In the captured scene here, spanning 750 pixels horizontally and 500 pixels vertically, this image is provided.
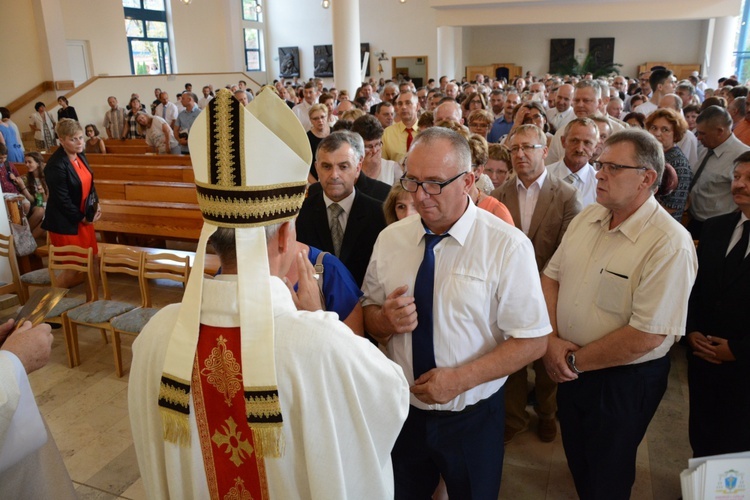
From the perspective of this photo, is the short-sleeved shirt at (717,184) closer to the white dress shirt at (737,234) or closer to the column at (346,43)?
the white dress shirt at (737,234)

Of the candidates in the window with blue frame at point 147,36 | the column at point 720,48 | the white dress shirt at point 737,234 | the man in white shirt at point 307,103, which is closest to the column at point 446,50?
the column at point 720,48

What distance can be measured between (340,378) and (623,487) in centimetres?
173

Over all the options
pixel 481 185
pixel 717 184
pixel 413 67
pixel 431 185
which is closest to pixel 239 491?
pixel 431 185

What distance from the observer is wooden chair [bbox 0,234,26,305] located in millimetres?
5191

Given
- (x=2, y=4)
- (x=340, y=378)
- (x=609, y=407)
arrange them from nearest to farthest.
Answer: (x=340, y=378) → (x=609, y=407) → (x=2, y=4)

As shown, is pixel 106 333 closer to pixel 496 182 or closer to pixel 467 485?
pixel 496 182

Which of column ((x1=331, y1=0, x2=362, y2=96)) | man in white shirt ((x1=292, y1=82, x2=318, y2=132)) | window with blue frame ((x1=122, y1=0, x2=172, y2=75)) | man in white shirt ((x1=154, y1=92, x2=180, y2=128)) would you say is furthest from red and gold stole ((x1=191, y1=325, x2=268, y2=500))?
window with blue frame ((x1=122, y1=0, x2=172, y2=75))

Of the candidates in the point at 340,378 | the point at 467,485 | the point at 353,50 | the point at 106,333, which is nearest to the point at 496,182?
the point at 467,485

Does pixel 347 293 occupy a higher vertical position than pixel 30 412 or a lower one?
higher

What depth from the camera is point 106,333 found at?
4.95 m

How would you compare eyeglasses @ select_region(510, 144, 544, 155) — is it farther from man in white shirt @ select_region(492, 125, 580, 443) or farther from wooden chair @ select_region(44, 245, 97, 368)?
wooden chair @ select_region(44, 245, 97, 368)

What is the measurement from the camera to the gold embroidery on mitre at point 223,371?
4.19 ft

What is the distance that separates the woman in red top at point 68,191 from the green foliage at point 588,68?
2075 cm

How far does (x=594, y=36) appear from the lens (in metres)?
22.9
